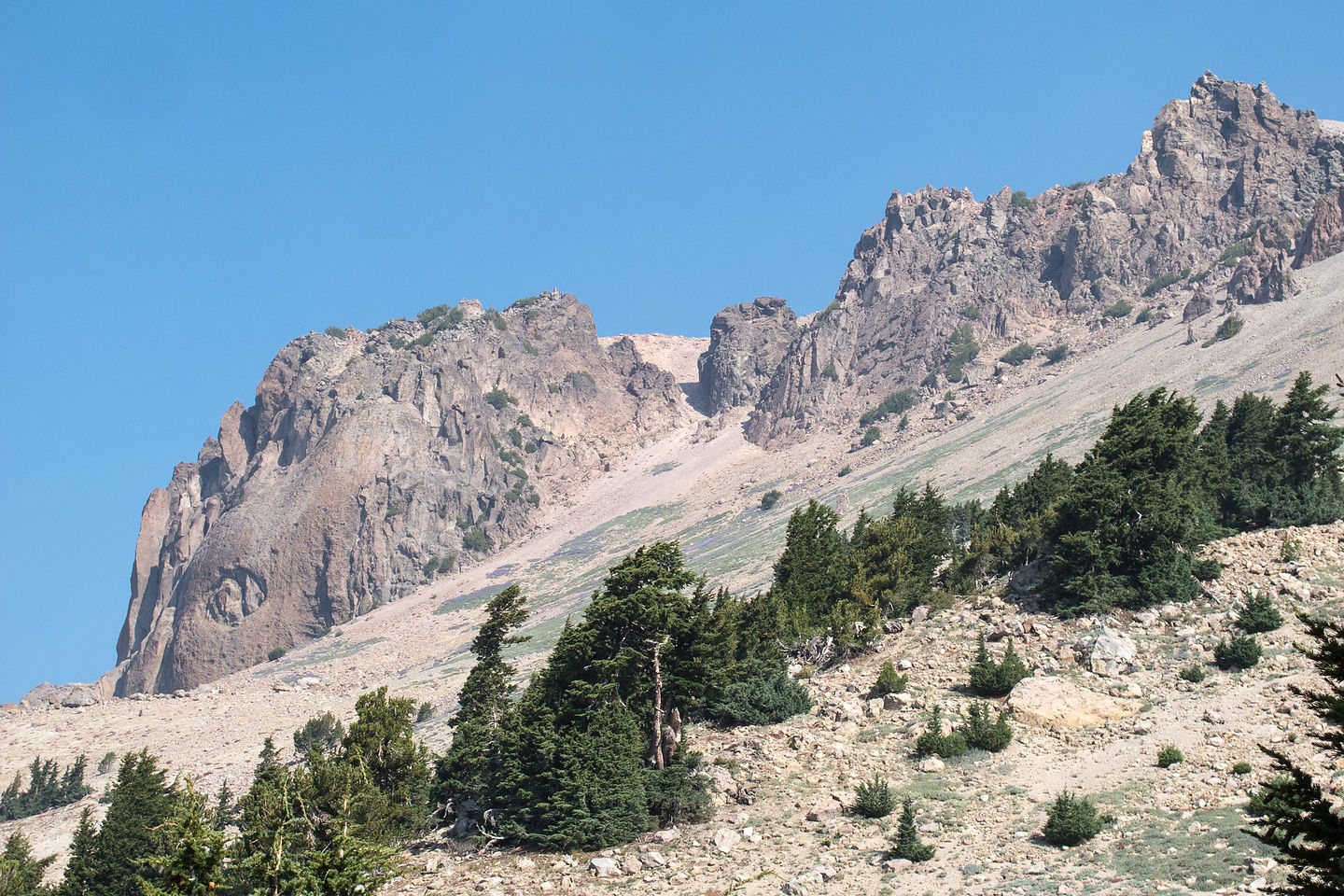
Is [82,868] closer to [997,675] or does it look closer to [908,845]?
[908,845]

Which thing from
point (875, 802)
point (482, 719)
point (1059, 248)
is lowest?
point (875, 802)

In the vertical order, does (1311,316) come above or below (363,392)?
below

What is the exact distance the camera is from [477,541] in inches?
5044

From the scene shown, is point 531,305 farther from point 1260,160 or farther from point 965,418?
point 1260,160

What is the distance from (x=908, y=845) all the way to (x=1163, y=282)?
413 ft

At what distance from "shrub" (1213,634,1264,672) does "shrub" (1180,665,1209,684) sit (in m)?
0.62

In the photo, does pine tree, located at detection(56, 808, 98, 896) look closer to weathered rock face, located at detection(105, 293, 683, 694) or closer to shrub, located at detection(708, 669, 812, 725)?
shrub, located at detection(708, 669, 812, 725)

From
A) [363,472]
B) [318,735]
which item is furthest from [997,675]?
[363,472]

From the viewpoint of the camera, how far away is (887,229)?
160 m

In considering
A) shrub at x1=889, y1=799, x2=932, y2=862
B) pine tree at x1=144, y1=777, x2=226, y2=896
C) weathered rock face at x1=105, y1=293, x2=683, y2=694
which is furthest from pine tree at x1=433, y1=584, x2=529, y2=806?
weathered rock face at x1=105, y1=293, x2=683, y2=694

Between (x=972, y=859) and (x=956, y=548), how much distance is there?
2810cm

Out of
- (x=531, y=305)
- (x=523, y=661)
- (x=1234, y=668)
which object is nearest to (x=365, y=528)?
(x=531, y=305)

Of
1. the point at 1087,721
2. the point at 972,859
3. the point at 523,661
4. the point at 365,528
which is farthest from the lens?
the point at 365,528

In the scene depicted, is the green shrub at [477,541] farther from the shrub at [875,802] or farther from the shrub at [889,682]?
the shrub at [875,802]
